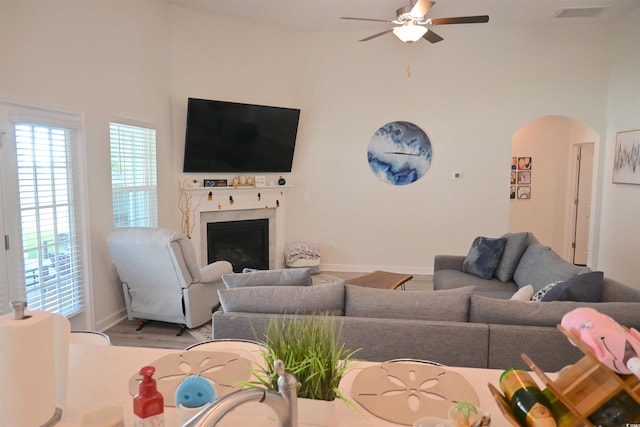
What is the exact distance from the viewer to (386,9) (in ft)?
18.6

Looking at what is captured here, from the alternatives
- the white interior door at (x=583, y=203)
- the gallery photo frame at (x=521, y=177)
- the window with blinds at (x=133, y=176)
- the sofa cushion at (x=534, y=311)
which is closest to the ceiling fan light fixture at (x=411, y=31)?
the sofa cushion at (x=534, y=311)

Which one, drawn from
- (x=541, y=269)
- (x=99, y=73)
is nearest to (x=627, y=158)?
(x=541, y=269)

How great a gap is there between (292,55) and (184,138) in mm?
2138

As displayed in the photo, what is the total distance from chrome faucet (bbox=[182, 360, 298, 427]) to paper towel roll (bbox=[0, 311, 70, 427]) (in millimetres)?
530

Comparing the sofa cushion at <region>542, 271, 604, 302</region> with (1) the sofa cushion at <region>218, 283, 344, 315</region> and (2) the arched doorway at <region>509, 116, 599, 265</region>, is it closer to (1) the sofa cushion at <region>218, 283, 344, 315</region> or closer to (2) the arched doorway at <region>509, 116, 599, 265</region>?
(1) the sofa cushion at <region>218, 283, 344, 315</region>

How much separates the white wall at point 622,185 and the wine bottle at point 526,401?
5473 mm

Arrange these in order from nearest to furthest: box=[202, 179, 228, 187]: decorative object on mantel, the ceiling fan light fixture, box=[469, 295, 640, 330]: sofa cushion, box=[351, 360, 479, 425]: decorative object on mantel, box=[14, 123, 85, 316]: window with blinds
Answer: box=[351, 360, 479, 425]: decorative object on mantel < box=[469, 295, 640, 330]: sofa cushion < box=[14, 123, 85, 316]: window with blinds < the ceiling fan light fixture < box=[202, 179, 228, 187]: decorative object on mantel

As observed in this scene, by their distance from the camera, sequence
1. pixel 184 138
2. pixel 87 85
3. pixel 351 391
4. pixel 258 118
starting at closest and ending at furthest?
pixel 351 391 < pixel 87 85 < pixel 184 138 < pixel 258 118

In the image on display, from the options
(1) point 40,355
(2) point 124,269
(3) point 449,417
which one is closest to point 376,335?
(3) point 449,417

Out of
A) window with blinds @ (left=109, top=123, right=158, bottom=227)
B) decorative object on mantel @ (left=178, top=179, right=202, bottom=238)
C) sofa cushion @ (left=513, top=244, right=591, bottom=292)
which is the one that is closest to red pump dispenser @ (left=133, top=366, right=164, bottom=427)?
sofa cushion @ (left=513, top=244, right=591, bottom=292)

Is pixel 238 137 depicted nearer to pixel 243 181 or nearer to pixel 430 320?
pixel 243 181

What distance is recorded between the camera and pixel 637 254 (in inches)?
212

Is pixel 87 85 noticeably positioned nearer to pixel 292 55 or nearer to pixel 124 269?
pixel 124 269

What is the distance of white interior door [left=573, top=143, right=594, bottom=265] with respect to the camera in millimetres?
7309
